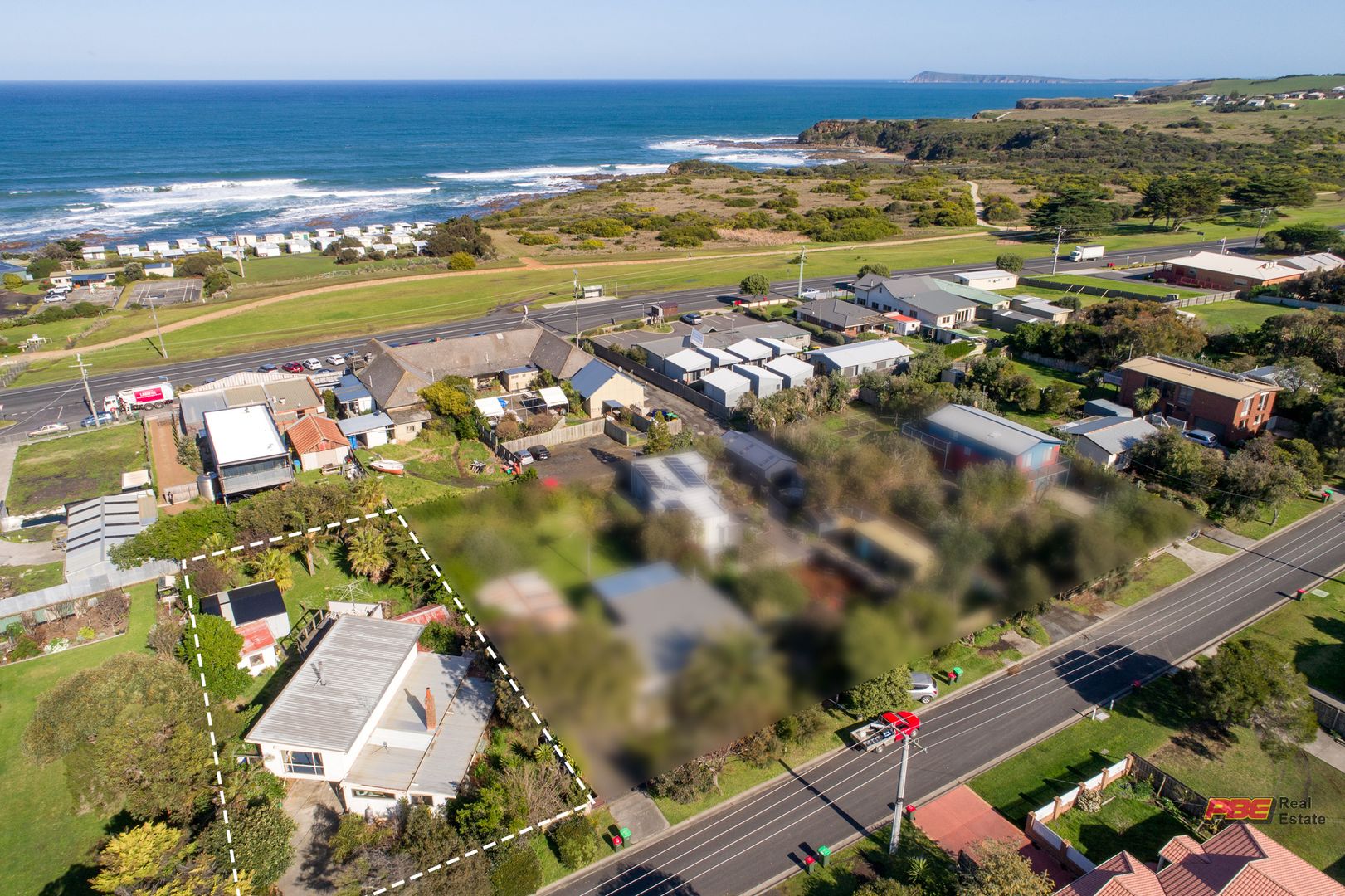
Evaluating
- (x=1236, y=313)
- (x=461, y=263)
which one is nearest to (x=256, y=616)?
(x=461, y=263)

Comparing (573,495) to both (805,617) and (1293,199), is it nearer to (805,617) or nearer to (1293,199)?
(805,617)

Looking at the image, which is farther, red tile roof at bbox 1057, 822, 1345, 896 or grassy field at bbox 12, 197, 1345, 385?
grassy field at bbox 12, 197, 1345, 385

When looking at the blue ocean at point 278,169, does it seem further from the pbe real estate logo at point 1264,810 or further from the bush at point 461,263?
the pbe real estate logo at point 1264,810

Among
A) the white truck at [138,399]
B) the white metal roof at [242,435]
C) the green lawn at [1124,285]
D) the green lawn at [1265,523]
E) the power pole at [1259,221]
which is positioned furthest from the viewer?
the power pole at [1259,221]

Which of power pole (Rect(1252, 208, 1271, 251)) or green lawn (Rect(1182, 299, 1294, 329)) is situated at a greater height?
power pole (Rect(1252, 208, 1271, 251))

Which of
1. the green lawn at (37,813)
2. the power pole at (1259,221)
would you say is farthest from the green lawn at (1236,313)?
the green lawn at (37,813)

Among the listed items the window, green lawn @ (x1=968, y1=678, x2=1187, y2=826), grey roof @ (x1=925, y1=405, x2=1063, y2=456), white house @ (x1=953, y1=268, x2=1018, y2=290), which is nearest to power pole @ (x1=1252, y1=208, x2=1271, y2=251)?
white house @ (x1=953, y1=268, x2=1018, y2=290)

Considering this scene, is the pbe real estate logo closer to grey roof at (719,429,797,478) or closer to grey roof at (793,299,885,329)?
grey roof at (719,429,797,478)
